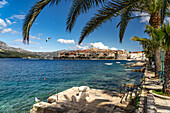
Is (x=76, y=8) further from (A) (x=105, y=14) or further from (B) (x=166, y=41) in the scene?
(B) (x=166, y=41)

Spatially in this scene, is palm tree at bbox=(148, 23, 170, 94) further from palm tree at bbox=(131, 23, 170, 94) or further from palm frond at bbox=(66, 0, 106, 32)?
palm frond at bbox=(66, 0, 106, 32)

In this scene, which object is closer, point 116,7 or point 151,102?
point 116,7

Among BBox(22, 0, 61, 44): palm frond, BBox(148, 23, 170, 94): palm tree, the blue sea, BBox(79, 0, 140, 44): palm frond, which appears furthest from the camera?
the blue sea

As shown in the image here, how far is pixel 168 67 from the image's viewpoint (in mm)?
6332

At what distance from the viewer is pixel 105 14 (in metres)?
4.39

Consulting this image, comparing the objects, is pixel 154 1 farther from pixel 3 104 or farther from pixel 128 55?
pixel 128 55

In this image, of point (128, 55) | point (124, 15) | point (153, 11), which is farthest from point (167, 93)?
point (128, 55)

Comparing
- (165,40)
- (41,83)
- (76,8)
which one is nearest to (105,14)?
(76,8)

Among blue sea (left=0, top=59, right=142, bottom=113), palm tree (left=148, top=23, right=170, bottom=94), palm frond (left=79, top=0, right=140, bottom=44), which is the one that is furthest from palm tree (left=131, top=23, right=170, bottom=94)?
blue sea (left=0, top=59, right=142, bottom=113)

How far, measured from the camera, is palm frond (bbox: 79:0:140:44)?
425cm

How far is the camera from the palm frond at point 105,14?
425 cm

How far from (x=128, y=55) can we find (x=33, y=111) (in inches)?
6925

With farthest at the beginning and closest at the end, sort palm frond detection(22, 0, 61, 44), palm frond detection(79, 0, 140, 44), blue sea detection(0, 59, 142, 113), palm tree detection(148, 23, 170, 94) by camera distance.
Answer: blue sea detection(0, 59, 142, 113), palm tree detection(148, 23, 170, 94), palm frond detection(79, 0, 140, 44), palm frond detection(22, 0, 61, 44)

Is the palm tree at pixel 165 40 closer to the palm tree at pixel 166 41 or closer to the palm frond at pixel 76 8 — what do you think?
the palm tree at pixel 166 41
